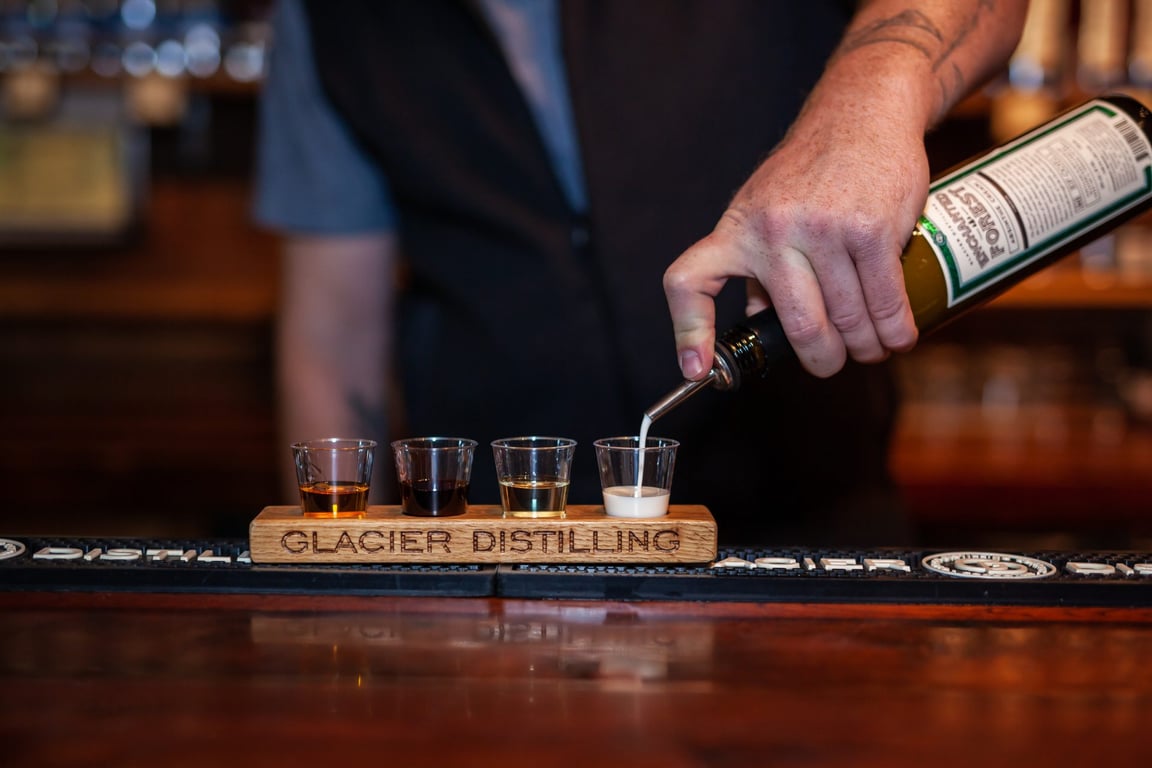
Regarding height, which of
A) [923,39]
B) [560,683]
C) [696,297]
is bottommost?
[560,683]

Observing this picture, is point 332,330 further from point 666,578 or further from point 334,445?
point 666,578

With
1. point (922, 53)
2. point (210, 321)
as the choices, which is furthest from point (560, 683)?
point (210, 321)

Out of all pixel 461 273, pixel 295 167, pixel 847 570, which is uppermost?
pixel 295 167

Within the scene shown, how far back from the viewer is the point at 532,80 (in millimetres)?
1438

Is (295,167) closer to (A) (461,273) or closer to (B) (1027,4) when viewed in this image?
(A) (461,273)

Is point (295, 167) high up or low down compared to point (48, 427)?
up

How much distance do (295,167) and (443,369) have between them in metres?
0.37

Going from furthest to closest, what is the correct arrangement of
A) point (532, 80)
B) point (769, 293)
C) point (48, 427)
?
point (48, 427) < point (532, 80) < point (769, 293)

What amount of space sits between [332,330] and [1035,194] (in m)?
1.02

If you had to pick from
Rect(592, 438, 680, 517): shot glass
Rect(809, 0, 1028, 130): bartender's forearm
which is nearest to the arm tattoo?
Rect(809, 0, 1028, 130): bartender's forearm

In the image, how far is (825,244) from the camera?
86 centimetres

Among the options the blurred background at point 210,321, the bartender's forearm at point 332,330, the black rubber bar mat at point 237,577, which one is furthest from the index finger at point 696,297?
the blurred background at point 210,321

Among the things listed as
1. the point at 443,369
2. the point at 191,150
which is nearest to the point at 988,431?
the point at 443,369

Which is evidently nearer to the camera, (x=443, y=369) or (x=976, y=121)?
(x=443, y=369)
